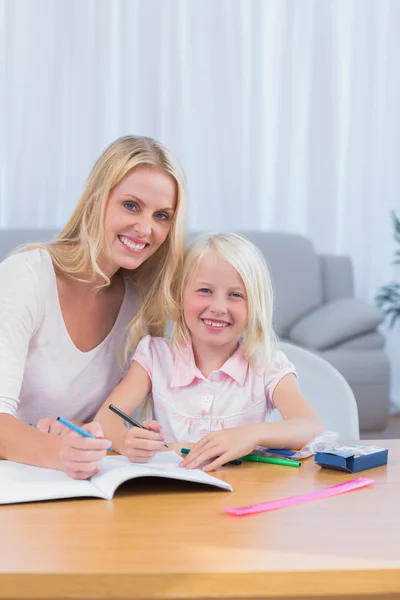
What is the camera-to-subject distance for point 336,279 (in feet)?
14.3

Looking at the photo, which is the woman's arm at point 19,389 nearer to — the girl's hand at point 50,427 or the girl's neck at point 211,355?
the girl's hand at point 50,427

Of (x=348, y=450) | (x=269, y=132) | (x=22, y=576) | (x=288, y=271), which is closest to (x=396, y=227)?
(x=288, y=271)

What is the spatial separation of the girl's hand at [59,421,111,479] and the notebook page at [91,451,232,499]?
18 mm

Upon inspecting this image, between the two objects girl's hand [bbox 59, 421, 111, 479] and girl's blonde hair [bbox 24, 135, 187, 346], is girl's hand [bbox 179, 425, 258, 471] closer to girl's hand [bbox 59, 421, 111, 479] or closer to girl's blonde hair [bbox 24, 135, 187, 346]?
girl's hand [bbox 59, 421, 111, 479]

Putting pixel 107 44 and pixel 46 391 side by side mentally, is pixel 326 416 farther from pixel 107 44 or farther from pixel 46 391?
pixel 107 44

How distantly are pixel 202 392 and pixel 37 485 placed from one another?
61 cm

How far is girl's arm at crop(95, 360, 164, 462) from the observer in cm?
109

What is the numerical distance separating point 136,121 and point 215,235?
2924 mm

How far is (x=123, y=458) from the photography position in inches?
45.9

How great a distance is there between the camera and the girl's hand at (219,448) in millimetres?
1145


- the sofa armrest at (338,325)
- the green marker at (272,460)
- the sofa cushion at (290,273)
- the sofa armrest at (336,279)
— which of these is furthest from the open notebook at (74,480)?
the sofa armrest at (336,279)

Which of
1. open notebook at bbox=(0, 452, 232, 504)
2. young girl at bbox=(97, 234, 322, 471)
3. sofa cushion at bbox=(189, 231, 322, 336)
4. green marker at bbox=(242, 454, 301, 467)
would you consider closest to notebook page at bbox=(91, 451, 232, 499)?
open notebook at bbox=(0, 452, 232, 504)

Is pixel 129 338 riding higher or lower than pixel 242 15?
lower

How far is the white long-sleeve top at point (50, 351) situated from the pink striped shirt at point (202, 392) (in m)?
0.11
